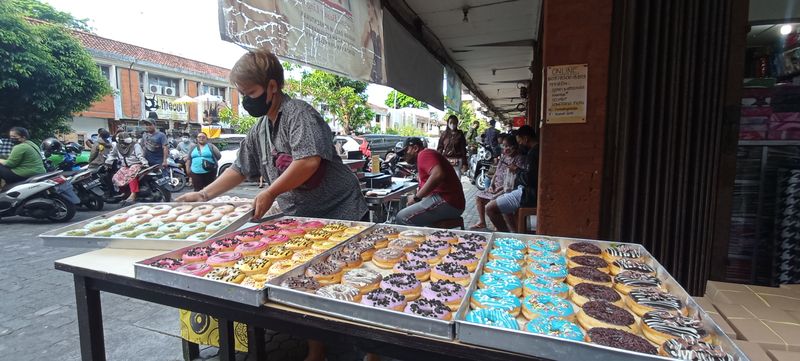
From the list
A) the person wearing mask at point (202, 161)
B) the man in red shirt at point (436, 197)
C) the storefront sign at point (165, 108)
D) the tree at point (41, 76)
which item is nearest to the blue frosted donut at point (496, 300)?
the man in red shirt at point (436, 197)

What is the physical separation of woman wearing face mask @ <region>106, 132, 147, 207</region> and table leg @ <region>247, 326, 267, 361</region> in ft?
23.5

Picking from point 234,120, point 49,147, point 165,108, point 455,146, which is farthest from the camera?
point 165,108

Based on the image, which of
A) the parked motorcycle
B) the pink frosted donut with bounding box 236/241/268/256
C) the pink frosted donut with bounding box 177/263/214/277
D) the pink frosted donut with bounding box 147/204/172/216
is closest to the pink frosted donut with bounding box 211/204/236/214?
the pink frosted donut with bounding box 147/204/172/216

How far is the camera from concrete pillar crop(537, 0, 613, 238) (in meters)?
2.36

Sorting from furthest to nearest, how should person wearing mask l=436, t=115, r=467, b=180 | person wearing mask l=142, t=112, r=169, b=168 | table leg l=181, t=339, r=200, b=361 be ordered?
1. person wearing mask l=436, t=115, r=467, b=180
2. person wearing mask l=142, t=112, r=169, b=168
3. table leg l=181, t=339, r=200, b=361

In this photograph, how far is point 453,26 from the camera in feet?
17.6

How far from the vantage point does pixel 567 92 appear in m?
2.44

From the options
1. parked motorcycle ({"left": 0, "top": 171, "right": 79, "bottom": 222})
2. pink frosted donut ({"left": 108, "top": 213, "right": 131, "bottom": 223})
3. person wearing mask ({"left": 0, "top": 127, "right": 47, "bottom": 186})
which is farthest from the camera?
person wearing mask ({"left": 0, "top": 127, "right": 47, "bottom": 186})

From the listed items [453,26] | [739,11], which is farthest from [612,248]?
[453,26]

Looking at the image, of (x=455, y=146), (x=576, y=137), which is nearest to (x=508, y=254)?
(x=576, y=137)

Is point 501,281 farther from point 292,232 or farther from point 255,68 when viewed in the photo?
point 255,68

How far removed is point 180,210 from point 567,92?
8.14ft

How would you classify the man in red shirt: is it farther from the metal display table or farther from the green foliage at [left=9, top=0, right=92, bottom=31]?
the green foliage at [left=9, top=0, right=92, bottom=31]

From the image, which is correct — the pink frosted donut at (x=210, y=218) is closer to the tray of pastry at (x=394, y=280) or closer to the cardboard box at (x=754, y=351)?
the tray of pastry at (x=394, y=280)
